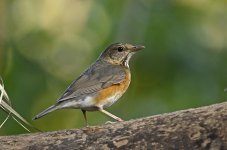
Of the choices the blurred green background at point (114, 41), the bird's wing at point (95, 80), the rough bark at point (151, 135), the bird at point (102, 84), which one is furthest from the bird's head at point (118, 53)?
the rough bark at point (151, 135)

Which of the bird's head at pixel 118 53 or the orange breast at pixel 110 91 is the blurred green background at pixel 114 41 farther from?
the orange breast at pixel 110 91

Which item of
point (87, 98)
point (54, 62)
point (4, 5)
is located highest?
point (4, 5)

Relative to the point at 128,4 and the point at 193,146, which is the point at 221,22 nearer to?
the point at 128,4

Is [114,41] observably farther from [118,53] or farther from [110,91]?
[110,91]

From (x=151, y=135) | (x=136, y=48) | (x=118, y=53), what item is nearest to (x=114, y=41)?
(x=118, y=53)

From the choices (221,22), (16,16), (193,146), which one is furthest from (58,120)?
(193,146)

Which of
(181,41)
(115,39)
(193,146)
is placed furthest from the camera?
(115,39)

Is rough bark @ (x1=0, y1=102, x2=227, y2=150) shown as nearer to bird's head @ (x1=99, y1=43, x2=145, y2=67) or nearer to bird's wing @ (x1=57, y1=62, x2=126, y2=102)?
bird's wing @ (x1=57, y1=62, x2=126, y2=102)
